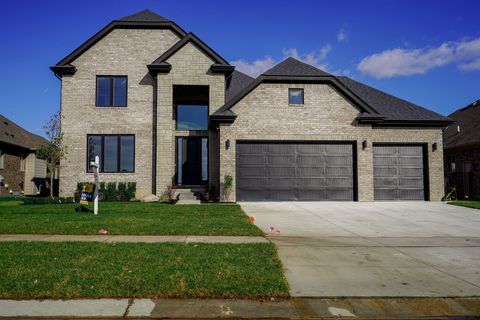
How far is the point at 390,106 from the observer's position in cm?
1905

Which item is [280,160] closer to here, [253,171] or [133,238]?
[253,171]

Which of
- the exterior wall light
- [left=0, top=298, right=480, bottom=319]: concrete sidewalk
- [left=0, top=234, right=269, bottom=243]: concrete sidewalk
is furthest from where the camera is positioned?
the exterior wall light

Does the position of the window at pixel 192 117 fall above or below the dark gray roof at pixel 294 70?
below

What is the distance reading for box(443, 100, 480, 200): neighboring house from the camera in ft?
67.7

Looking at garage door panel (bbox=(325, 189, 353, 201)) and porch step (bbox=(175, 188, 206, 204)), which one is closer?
garage door panel (bbox=(325, 189, 353, 201))

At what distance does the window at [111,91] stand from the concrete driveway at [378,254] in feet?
39.5

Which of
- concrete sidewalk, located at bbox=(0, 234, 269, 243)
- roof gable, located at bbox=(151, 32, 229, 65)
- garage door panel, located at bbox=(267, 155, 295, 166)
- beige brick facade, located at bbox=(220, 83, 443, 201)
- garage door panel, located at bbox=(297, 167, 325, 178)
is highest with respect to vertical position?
roof gable, located at bbox=(151, 32, 229, 65)

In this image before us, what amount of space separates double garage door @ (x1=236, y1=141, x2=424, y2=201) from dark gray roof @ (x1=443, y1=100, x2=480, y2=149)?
6.56 metres

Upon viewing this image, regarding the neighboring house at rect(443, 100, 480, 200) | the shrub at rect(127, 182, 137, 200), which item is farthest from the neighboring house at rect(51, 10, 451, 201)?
the neighboring house at rect(443, 100, 480, 200)

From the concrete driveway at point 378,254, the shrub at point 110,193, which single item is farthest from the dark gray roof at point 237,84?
the concrete driveway at point 378,254

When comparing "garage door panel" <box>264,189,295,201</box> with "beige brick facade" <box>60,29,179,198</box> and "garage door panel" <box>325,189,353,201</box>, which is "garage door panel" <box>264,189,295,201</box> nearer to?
"garage door panel" <box>325,189,353,201</box>

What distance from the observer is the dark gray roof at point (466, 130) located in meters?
21.3

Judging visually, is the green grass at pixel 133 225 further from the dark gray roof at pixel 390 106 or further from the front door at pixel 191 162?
the dark gray roof at pixel 390 106

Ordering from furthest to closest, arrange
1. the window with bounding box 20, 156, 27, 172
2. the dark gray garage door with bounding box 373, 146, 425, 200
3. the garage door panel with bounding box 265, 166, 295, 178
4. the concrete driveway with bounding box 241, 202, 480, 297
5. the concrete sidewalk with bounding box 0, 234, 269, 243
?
the window with bounding box 20, 156, 27, 172 → the dark gray garage door with bounding box 373, 146, 425, 200 → the garage door panel with bounding box 265, 166, 295, 178 → the concrete sidewalk with bounding box 0, 234, 269, 243 → the concrete driveway with bounding box 241, 202, 480, 297
